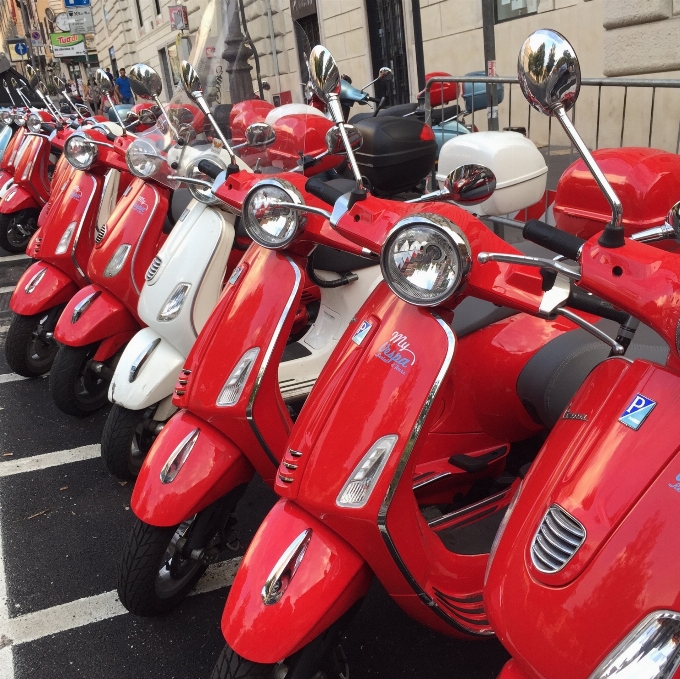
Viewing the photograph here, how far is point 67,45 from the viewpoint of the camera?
25.9 metres

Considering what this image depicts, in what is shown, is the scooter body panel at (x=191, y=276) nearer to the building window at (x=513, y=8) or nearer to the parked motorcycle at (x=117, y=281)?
the parked motorcycle at (x=117, y=281)

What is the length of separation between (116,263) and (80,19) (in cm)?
2856

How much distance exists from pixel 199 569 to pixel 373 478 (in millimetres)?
947

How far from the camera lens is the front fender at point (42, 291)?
3.50 m

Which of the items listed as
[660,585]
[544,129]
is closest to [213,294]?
[660,585]

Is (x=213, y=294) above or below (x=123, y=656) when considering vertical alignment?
above

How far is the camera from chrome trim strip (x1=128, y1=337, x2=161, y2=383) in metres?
2.57

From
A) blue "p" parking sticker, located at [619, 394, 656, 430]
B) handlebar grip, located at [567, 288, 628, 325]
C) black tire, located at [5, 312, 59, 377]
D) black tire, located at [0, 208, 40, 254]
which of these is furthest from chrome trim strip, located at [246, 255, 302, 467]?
black tire, located at [0, 208, 40, 254]

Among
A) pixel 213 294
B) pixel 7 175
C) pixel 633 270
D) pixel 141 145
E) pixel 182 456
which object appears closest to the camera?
pixel 633 270

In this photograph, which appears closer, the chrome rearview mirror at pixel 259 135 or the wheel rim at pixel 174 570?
the wheel rim at pixel 174 570

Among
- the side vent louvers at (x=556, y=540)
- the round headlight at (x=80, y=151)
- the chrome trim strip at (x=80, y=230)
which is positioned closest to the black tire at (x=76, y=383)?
the chrome trim strip at (x=80, y=230)

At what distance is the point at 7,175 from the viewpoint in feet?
22.2

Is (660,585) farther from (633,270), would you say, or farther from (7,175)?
(7,175)

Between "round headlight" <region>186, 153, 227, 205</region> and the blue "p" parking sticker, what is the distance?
176 centimetres
